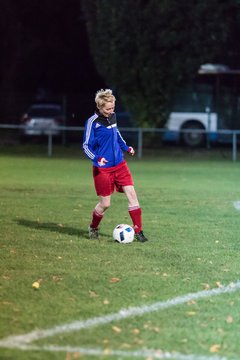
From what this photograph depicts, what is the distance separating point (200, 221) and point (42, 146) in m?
19.0

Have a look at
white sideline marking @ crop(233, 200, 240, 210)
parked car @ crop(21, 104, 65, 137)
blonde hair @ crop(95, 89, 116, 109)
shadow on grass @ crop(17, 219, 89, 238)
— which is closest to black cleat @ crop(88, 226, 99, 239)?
shadow on grass @ crop(17, 219, 89, 238)

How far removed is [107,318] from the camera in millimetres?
6426

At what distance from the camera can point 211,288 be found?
757cm

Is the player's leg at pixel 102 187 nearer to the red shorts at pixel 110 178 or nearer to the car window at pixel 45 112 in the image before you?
the red shorts at pixel 110 178

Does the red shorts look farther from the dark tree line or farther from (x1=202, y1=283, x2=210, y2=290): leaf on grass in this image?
the dark tree line

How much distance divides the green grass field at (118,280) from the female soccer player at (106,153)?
569 millimetres

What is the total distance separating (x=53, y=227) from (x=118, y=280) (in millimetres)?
3666

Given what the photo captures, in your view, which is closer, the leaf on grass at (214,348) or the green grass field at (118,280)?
the leaf on grass at (214,348)

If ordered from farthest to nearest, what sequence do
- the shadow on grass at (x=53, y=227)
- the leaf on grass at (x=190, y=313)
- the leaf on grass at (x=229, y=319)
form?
the shadow on grass at (x=53, y=227), the leaf on grass at (x=190, y=313), the leaf on grass at (x=229, y=319)

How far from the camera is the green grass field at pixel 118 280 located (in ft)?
19.0

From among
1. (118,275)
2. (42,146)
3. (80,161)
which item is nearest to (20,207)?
(118,275)

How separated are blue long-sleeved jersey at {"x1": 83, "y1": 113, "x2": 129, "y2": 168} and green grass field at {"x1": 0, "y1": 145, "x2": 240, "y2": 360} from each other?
1065mm

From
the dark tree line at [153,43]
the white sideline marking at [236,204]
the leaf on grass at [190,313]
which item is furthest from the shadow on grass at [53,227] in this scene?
the dark tree line at [153,43]

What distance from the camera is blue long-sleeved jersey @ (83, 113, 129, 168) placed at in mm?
10023
